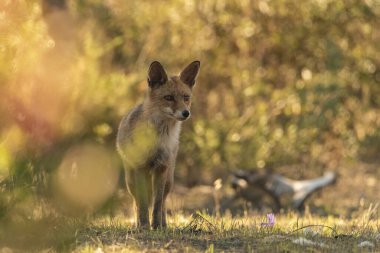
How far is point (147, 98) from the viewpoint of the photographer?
7273 millimetres

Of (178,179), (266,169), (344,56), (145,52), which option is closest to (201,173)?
(178,179)

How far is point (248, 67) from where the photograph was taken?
13555 millimetres

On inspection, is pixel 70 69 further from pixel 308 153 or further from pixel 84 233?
pixel 308 153

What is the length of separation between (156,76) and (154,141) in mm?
784

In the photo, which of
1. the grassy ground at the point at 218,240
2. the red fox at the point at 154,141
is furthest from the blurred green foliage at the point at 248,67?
the grassy ground at the point at 218,240

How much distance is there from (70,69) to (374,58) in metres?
8.08

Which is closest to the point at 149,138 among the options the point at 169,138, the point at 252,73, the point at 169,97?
the point at 169,138

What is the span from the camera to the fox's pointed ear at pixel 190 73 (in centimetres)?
746

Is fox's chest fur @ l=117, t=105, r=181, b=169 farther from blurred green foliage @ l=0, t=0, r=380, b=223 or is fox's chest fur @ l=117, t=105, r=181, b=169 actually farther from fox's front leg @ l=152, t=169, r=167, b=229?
blurred green foliage @ l=0, t=0, r=380, b=223

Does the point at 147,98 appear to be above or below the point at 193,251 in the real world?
above

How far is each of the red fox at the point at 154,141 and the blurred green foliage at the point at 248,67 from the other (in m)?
2.03

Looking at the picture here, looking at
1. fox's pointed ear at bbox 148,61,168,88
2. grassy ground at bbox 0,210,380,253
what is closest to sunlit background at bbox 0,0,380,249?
fox's pointed ear at bbox 148,61,168,88

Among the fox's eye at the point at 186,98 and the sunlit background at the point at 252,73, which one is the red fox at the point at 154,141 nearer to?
the fox's eye at the point at 186,98

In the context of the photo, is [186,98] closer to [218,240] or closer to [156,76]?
[156,76]
